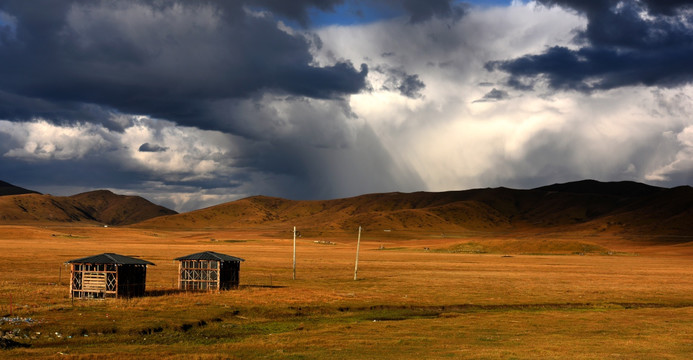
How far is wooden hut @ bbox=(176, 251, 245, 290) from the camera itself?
180 ft

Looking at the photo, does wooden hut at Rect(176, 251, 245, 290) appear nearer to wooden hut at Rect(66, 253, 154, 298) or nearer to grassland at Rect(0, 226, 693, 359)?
grassland at Rect(0, 226, 693, 359)

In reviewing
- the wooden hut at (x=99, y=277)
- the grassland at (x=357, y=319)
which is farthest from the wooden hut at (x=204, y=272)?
the wooden hut at (x=99, y=277)

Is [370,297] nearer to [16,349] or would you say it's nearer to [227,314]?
[227,314]

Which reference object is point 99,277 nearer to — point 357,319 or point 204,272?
point 204,272

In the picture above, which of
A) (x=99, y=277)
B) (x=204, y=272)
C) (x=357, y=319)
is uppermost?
(x=99, y=277)

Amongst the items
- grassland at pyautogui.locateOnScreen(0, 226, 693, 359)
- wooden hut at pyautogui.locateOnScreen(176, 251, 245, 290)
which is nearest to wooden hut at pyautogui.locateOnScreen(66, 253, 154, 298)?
grassland at pyautogui.locateOnScreen(0, 226, 693, 359)

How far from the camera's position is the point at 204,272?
5550 centimetres

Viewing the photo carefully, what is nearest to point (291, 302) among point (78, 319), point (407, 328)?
point (407, 328)

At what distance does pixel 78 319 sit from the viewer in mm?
36188

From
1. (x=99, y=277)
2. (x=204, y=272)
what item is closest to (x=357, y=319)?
(x=204, y=272)

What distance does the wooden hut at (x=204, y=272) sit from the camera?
54906 millimetres

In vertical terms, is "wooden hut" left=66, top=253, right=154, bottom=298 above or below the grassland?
above

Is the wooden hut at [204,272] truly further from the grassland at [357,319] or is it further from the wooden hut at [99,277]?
the wooden hut at [99,277]

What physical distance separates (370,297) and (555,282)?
30.4m
